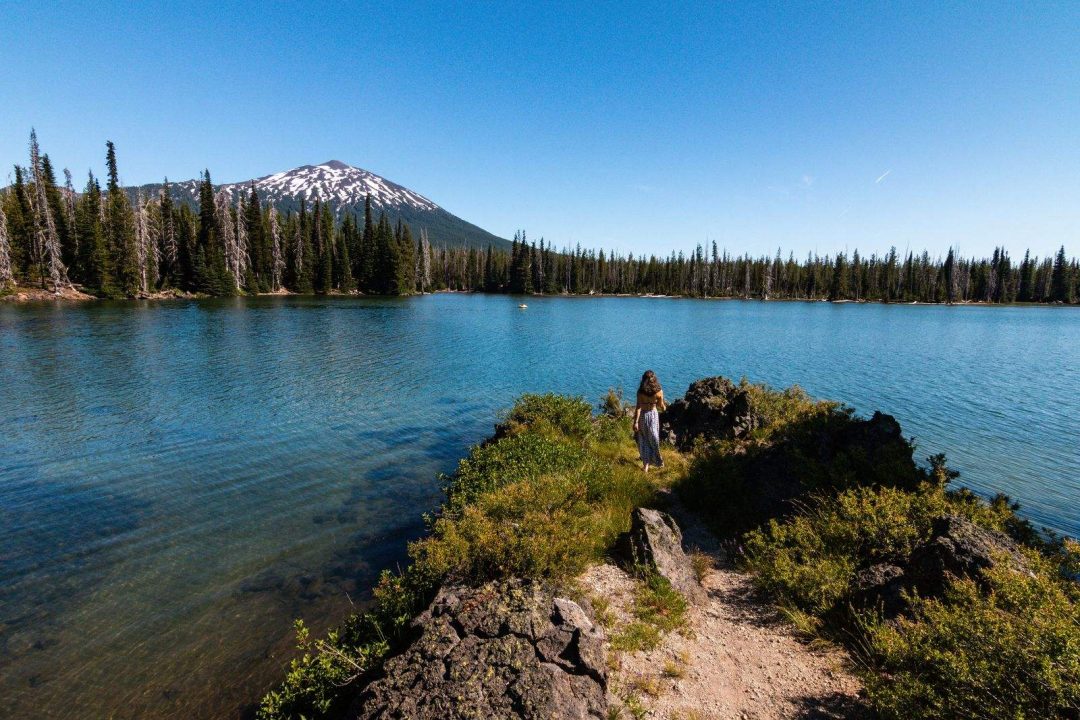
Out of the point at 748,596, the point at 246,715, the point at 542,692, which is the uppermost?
the point at 542,692

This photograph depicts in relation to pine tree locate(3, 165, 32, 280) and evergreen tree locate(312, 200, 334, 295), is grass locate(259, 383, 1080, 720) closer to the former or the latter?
pine tree locate(3, 165, 32, 280)

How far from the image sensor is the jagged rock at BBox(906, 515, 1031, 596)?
21.2ft

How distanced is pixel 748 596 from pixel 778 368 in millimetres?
29624

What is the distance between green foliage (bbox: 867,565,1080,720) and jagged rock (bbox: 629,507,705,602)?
8.66 ft

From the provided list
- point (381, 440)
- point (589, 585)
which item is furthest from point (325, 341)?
point (589, 585)

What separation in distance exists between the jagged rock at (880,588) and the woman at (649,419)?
6186mm

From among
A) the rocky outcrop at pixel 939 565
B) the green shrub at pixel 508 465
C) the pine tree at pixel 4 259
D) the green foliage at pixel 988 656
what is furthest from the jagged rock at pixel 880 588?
the pine tree at pixel 4 259

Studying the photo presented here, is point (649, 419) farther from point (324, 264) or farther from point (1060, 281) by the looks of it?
point (1060, 281)

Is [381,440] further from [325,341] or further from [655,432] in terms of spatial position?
[325,341]

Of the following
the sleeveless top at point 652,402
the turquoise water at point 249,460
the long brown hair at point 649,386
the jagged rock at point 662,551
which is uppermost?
the long brown hair at point 649,386

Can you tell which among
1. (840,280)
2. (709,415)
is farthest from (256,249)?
(840,280)

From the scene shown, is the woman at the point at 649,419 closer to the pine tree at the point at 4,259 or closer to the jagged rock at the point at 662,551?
the jagged rock at the point at 662,551

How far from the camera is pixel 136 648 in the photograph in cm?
772

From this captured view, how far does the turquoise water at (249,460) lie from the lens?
7.80 m
